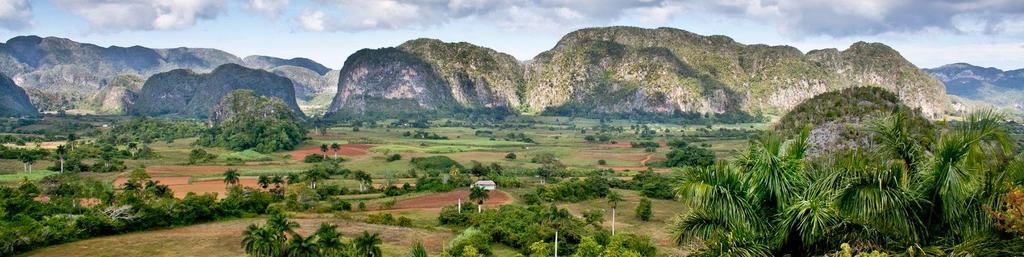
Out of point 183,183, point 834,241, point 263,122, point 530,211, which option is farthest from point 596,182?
point 263,122

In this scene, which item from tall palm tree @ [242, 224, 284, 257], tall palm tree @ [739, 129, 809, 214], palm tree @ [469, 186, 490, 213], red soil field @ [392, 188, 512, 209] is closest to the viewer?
tall palm tree @ [739, 129, 809, 214]

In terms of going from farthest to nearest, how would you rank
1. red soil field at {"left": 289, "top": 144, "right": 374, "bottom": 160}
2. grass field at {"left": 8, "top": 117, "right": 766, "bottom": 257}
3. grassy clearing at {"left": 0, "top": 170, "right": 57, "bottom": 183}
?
red soil field at {"left": 289, "top": 144, "right": 374, "bottom": 160} < grassy clearing at {"left": 0, "top": 170, "right": 57, "bottom": 183} < grass field at {"left": 8, "top": 117, "right": 766, "bottom": 257}

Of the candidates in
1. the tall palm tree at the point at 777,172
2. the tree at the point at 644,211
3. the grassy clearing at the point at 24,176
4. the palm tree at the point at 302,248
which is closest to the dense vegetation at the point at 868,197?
the tall palm tree at the point at 777,172

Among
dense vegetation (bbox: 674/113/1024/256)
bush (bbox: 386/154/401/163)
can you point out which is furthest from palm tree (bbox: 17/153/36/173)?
dense vegetation (bbox: 674/113/1024/256)

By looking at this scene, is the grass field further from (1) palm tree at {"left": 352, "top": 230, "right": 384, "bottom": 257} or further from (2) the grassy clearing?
(1) palm tree at {"left": 352, "top": 230, "right": 384, "bottom": 257}

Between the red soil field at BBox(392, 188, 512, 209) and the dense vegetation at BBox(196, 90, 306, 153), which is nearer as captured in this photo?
the red soil field at BBox(392, 188, 512, 209)

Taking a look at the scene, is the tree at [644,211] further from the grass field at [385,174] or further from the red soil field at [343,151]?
the red soil field at [343,151]

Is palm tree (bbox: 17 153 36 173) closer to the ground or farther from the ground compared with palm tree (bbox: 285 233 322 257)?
closer to the ground

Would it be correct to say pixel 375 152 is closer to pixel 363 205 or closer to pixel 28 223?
pixel 363 205
